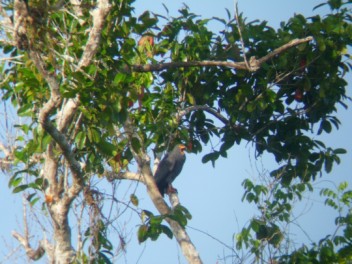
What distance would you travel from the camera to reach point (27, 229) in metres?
5.59

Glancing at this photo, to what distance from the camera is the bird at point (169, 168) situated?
27.0 feet

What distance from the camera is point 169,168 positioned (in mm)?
8445

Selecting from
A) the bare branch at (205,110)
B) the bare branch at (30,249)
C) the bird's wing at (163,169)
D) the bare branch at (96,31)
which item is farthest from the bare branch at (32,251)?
the bird's wing at (163,169)

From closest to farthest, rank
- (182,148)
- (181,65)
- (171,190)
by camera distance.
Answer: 1. (181,65)
2. (171,190)
3. (182,148)

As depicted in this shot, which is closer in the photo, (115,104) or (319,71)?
(115,104)

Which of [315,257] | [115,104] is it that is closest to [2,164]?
[115,104]

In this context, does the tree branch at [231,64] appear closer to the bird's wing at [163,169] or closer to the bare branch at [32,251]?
the bare branch at [32,251]

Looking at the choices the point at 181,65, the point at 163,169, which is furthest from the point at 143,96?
the point at 163,169

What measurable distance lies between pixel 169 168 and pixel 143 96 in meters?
1.95

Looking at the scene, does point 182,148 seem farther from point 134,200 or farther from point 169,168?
point 134,200

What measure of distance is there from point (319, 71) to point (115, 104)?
8.12ft

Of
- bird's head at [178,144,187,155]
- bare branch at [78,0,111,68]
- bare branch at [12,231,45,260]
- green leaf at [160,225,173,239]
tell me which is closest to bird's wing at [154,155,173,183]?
bird's head at [178,144,187,155]

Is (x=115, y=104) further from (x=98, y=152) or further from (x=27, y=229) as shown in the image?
(x=27, y=229)

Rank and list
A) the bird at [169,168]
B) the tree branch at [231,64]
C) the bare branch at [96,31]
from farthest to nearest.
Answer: the bird at [169,168] → the tree branch at [231,64] → the bare branch at [96,31]
